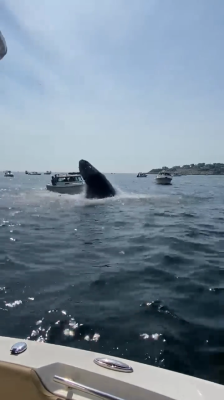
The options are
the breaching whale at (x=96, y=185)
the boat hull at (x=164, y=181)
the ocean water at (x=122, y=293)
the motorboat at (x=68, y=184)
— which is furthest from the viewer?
the boat hull at (x=164, y=181)

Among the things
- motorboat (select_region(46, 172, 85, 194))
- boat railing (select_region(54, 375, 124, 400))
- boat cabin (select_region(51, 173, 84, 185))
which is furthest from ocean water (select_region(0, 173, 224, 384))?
boat cabin (select_region(51, 173, 84, 185))

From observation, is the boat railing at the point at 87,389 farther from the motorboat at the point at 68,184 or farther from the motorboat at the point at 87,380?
the motorboat at the point at 68,184

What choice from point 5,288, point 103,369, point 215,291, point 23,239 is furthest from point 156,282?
point 23,239

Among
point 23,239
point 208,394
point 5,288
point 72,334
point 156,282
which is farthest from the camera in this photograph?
point 23,239

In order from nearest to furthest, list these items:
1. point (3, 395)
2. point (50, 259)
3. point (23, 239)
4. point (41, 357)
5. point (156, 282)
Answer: point (3, 395)
point (41, 357)
point (156, 282)
point (50, 259)
point (23, 239)

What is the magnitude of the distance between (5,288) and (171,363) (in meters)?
3.70

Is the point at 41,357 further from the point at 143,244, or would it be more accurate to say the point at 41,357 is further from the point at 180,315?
the point at 143,244

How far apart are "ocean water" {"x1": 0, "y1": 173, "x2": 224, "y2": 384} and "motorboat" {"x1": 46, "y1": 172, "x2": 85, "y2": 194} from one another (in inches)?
730

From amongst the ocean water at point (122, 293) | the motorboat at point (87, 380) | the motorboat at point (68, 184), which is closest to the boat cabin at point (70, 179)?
the motorboat at point (68, 184)

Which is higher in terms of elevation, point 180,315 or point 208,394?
point 208,394

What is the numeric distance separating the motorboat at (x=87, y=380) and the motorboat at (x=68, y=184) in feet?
93.2

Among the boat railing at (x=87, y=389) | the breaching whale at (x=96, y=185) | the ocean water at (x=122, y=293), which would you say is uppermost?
the breaching whale at (x=96, y=185)

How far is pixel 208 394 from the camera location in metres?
2.45

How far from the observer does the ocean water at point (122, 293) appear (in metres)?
4.50
